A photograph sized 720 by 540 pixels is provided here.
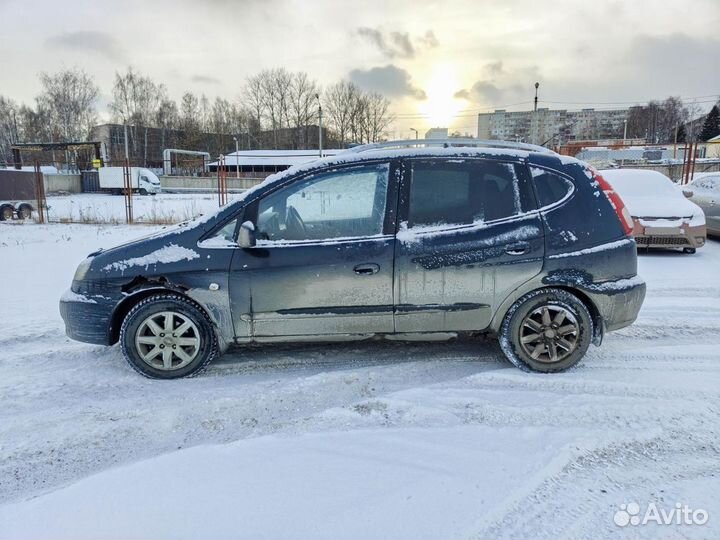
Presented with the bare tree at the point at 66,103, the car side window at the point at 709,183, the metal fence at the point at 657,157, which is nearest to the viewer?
the car side window at the point at 709,183

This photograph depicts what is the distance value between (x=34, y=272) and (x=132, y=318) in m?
5.07

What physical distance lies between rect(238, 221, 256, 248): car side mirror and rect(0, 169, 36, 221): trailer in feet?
56.3

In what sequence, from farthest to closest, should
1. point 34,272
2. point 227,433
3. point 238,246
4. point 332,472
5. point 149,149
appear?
point 149,149, point 34,272, point 238,246, point 227,433, point 332,472

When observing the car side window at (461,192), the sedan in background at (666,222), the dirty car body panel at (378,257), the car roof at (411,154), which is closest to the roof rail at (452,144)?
the car roof at (411,154)

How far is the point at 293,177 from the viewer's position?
138 inches

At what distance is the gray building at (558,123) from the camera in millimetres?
82194

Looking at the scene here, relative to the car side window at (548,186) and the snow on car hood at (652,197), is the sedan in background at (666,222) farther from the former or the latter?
the car side window at (548,186)

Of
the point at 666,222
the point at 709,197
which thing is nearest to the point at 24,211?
the point at 666,222

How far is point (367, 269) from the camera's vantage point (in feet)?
11.1

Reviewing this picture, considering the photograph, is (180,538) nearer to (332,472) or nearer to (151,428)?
(332,472)

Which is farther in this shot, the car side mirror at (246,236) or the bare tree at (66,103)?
the bare tree at (66,103)

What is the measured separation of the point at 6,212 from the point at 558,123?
8758 cm

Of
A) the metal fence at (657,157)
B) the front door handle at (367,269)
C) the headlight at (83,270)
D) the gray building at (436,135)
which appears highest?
the metal fence at (657,157)

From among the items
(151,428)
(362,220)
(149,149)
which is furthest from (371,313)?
(149,149)
